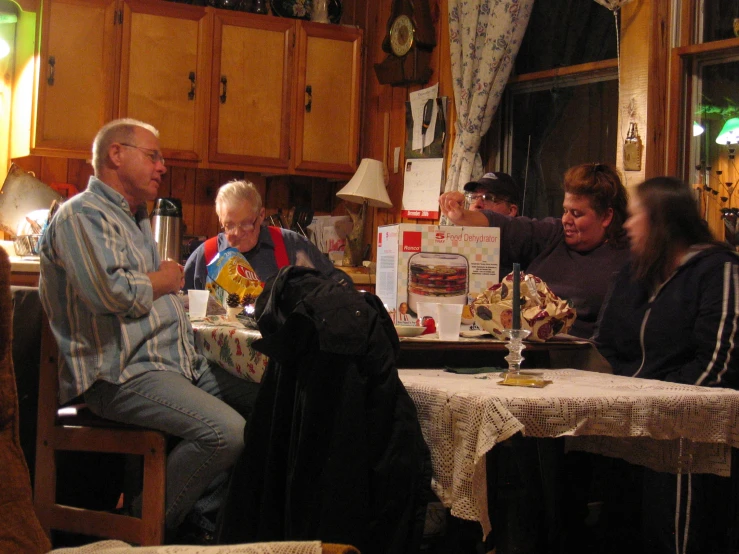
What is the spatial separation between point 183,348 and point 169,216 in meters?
2.44

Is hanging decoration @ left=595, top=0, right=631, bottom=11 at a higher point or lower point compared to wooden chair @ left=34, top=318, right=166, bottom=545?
higher

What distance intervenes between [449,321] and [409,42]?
281 cm

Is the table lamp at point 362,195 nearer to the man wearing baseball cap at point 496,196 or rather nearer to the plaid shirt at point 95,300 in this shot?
the man wearing baseball cap at point 496,196

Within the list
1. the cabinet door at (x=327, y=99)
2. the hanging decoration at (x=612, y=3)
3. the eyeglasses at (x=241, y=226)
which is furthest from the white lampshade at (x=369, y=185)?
the hanging decoration at (x=612, y=3)

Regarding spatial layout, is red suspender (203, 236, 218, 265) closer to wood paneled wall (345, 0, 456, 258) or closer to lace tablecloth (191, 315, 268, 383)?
lace tablecloth (191, 315, 268, 383)

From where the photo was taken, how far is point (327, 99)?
5.03 m

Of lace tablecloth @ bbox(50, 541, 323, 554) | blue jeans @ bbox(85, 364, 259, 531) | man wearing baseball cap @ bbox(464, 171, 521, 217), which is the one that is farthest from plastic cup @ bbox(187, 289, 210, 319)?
lace tablecloth @ bbox(50, 541, 323, 554)

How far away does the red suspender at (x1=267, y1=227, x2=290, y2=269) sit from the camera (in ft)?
11.6

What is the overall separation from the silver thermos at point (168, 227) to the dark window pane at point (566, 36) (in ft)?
6.32

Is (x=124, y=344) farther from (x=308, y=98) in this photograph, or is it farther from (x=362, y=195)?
(x=308, y=98)

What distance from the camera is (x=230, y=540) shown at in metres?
1.85

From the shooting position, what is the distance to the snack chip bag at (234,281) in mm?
2729

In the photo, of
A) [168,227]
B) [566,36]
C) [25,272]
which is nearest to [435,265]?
[566,36]

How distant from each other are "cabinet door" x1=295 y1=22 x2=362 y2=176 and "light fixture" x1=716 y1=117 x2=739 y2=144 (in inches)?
87.7
